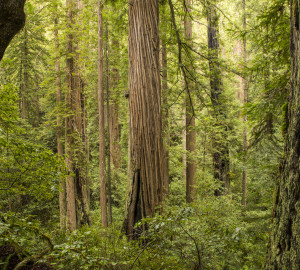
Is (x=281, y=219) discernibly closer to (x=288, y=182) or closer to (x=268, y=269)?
(x=288, y=182)

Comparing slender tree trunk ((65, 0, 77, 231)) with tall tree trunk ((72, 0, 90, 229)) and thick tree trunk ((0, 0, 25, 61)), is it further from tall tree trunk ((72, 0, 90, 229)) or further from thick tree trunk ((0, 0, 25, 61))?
thick tree trunk ((0, 0, 25, 61))

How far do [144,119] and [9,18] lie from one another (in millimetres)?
2893

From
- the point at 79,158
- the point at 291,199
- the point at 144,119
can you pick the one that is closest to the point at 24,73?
the point at 79,158

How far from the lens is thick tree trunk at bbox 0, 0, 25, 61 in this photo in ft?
6.72

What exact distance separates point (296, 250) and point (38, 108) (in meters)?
20.5

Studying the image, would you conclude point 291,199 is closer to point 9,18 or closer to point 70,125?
point 9,18

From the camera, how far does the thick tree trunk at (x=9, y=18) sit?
2049mm

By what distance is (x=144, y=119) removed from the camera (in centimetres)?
461

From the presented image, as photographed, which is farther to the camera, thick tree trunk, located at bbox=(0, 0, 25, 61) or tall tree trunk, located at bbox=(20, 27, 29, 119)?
tall tree trunk, located at bbox=(20, 27, 29, 119)

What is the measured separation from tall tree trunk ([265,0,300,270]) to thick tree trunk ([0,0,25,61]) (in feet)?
8.18

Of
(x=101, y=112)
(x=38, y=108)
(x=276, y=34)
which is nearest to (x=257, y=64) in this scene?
(x=276, y=34)

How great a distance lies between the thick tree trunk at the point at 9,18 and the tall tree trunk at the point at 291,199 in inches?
98.2

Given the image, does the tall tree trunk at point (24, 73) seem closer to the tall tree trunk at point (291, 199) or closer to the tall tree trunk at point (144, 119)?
the tall tree trunk at point (144, 119)

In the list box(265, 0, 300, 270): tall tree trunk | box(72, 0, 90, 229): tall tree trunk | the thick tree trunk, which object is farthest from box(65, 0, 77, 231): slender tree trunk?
box(265, 0, 300, 270): tall tree trunk
